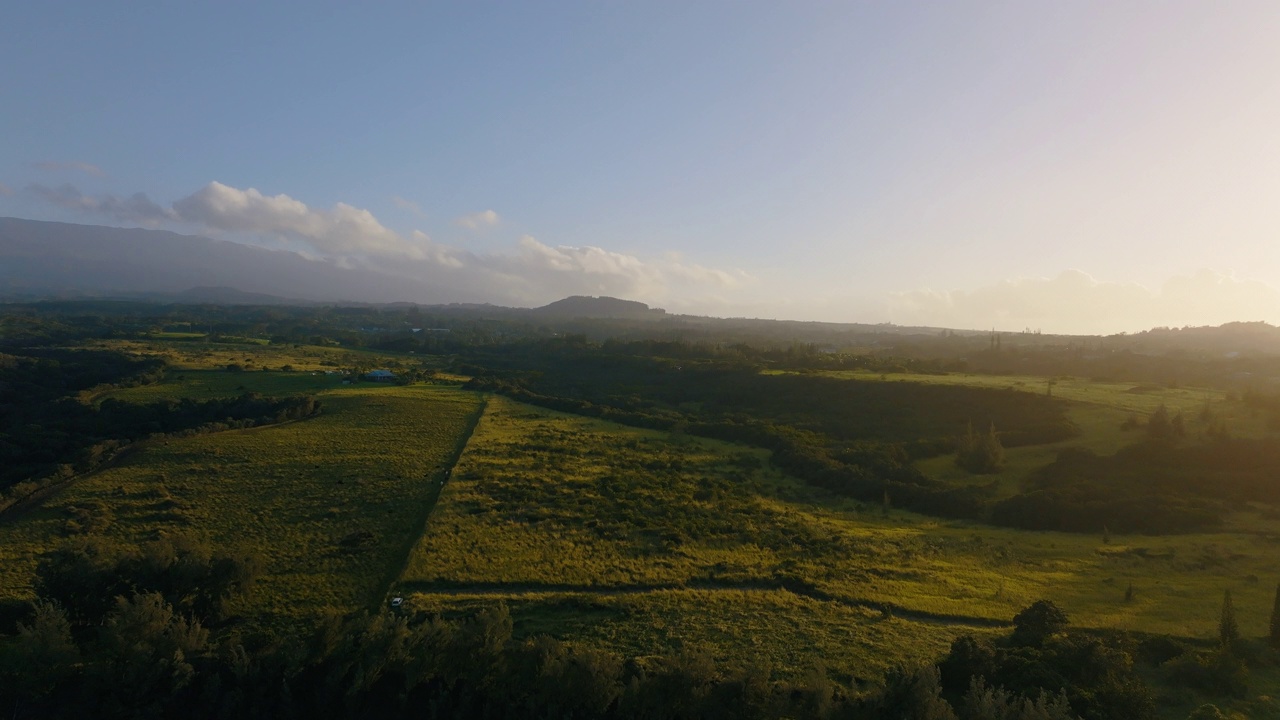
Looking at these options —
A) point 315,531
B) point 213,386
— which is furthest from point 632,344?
point 315,531

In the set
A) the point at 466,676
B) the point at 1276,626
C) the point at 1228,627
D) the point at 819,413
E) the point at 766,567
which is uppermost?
the point at 819,413

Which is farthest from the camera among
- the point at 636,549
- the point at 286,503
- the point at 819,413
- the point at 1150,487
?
the point at 819,413

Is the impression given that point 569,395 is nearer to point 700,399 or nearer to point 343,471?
point 700,399

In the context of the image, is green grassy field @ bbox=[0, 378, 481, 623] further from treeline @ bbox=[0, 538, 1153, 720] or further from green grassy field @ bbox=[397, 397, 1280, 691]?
treeline @ bbox=[0, 538, 1153, 720]

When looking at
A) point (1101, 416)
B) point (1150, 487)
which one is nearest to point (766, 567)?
point (1150, 487)

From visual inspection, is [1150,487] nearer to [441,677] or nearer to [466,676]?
[466,676]

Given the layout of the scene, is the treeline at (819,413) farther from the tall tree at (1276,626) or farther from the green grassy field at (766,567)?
the tall tree at (1276,626)
